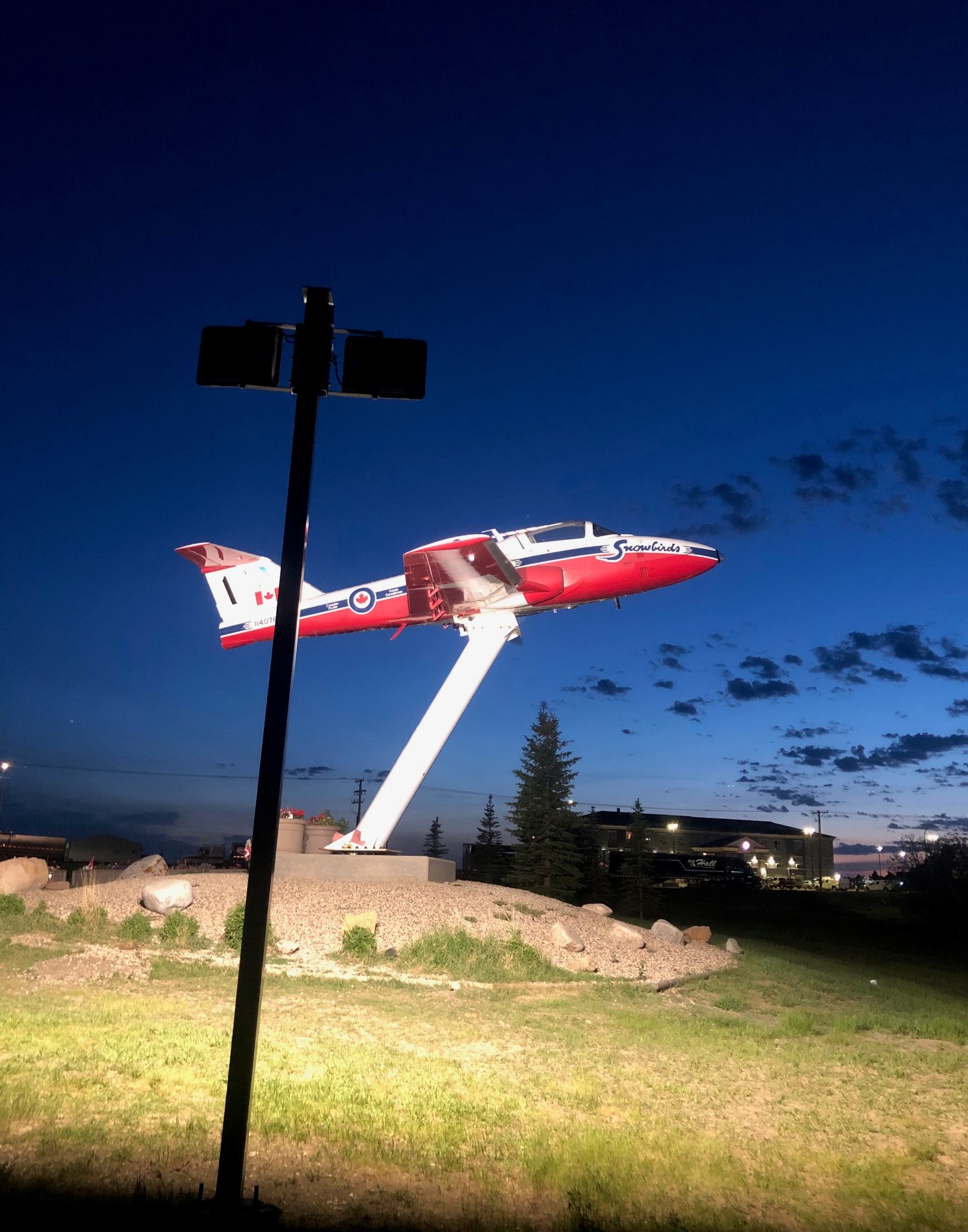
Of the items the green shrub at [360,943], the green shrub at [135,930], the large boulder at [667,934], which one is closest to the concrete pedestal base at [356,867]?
the green shrub at [360,943]

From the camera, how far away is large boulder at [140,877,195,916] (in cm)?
1375

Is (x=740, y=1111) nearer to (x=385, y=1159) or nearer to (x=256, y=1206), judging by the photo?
(x=385, y=1159)

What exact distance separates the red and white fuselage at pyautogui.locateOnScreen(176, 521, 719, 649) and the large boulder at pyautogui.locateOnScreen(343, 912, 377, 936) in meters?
7.18

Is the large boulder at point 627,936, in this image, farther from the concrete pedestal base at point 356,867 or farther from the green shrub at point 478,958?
the concrete pedestal base at point 356,867

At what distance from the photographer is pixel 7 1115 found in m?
5.32

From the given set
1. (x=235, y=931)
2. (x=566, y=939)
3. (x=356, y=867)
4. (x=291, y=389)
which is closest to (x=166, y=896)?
(x=235, y=931)

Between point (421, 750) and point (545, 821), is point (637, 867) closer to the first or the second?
point (545, 821)

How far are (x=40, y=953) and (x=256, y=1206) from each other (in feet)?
30.6

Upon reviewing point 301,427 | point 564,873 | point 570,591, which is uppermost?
point 570,591

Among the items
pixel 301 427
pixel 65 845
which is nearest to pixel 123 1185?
pixel 301 427

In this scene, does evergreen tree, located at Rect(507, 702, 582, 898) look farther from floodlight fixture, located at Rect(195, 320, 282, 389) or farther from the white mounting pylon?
floodlight fixture, located at Rect(195, 320, 282, 389)

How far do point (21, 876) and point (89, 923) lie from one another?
454cm

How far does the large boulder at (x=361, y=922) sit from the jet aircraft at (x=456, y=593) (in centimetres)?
389

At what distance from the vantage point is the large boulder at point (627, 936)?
14.8 m
